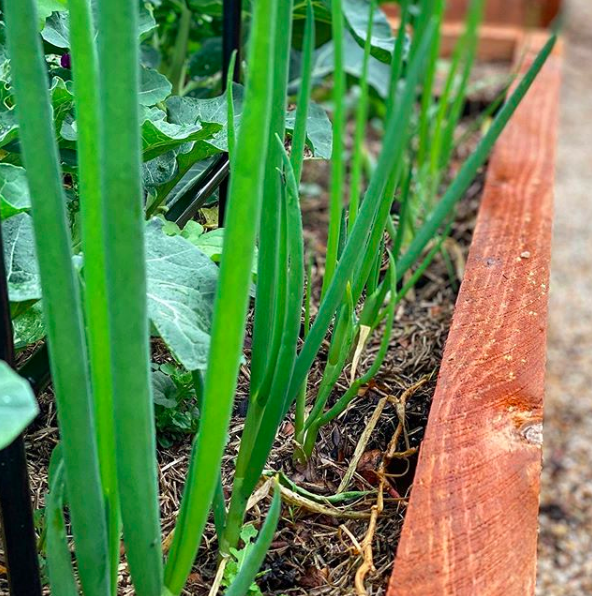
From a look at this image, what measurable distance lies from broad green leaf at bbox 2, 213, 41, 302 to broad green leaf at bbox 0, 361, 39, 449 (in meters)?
0.13

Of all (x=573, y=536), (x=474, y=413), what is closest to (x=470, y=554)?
(x=474, y=413)

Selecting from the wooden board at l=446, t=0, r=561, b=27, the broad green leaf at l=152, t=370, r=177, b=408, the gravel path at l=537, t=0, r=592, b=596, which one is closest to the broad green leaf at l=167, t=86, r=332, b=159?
the broad green leaf at l=152, t=370, r=177, b=408

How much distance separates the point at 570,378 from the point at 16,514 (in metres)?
1.67

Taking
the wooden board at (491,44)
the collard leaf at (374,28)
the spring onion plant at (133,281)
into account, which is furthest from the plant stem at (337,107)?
the wooden board at (491,44)

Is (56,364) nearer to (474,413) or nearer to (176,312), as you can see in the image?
(176,312)

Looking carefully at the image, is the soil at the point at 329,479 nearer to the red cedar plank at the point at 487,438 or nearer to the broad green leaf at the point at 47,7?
the red cedar plank at the point at 487,438

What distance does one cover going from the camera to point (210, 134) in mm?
757

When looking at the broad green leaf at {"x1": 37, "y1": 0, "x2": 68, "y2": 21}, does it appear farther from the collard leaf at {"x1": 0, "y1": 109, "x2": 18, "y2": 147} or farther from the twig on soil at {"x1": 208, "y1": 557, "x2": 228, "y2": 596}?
the twig on soil at {"x1": 208, "y1": 557, "x2": 228, "y2": 596}

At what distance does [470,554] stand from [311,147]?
1.40 feet

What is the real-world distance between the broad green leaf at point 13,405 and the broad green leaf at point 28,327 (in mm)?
225

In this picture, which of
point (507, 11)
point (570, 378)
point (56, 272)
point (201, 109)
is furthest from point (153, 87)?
point (507, 11)

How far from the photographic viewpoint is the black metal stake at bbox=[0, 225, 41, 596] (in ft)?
1.71

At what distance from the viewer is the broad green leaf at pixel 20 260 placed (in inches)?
23.1

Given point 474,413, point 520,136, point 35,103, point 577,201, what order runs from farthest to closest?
1. point 577,201
2. point 520,136
3. point 474,413
4. point 35,103
